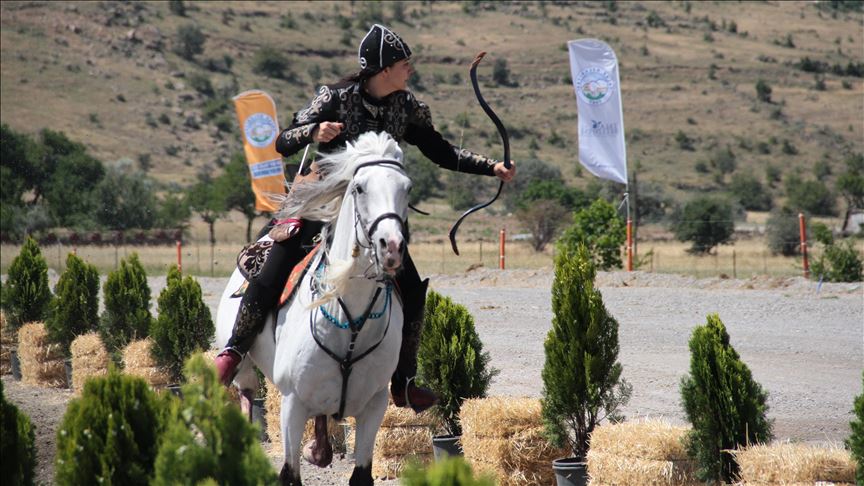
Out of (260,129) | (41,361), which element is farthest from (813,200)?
(41,361)

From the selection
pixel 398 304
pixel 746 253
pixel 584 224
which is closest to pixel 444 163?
pixel 398 304

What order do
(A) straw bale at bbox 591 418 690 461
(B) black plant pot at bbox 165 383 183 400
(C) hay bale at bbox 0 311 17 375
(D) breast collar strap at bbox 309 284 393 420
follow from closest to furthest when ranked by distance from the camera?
1. (D) breast collar strap at bbox 309 284 393 420
2. (A) straw bale at bbox 591 418 690 461
3. (B) black plant pot at bbox 165 383 183 400
4. (C) hay bale at bbox 0 311 17 375

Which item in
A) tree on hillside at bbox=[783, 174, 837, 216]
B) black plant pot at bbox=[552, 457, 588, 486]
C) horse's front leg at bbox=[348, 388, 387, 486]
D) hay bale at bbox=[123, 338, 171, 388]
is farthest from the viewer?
tree on hillside at bbox=[783, 174, 837, 216]

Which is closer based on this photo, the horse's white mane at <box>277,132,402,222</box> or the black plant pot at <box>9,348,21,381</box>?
the horse's white mane at <box>277,132,402,222</box>

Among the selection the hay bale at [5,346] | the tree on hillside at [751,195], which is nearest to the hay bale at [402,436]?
the hay bale at [5,346]

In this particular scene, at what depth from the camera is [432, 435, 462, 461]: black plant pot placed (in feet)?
29.7

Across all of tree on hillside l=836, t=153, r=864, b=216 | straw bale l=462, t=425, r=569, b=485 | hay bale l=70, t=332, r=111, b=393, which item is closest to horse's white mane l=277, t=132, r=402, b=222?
straw bale l=462, t=425, r=569, b=485

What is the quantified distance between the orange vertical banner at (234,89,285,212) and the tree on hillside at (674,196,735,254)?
15.3 meters

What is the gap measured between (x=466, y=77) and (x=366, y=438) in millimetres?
95162

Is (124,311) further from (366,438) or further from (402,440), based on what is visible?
(366,438)

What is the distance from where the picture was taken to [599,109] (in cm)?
2500

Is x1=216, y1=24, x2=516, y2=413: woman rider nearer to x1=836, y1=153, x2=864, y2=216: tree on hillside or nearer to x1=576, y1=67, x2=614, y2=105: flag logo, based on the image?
x1=576, y1=67, x2=614, y2=105: flag logo

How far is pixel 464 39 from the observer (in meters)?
114

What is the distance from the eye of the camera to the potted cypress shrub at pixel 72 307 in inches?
605
